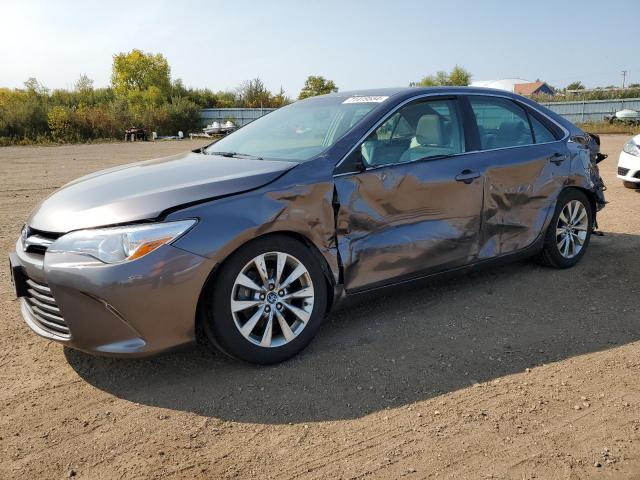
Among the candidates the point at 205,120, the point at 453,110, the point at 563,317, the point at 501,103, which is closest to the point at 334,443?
the point at 563,317

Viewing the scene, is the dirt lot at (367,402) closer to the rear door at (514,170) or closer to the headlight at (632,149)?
the rear door at (514,170)

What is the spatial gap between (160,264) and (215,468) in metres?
1.03

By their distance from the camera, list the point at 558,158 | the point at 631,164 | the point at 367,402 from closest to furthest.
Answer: the point at 367,402 → the point at 558,158 → the point at 631,164

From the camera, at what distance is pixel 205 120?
47719 mm

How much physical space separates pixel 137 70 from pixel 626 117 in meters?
58.9

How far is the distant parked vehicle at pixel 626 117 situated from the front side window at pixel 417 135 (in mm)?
27986

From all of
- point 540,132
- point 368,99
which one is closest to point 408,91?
point 368,99

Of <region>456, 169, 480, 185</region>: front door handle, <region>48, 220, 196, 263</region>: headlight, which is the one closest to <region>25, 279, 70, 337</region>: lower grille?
<region>48, 220, 196, 263</region>: headlight

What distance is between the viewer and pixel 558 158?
15.9 ft

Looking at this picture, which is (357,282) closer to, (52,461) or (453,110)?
(453,110)

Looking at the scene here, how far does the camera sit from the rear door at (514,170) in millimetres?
4336

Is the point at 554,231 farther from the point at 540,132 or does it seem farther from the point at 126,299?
the point at 126,299

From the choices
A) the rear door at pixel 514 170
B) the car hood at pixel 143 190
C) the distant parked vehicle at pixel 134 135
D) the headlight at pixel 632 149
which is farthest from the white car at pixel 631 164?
the distant parked vehicle at pixel 134 135

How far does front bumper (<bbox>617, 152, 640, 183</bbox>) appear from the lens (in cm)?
912
